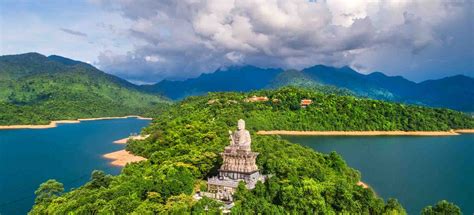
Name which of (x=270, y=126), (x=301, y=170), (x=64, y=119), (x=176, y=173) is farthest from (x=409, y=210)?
(x=64, y=119)

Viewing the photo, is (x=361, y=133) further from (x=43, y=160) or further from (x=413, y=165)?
(x=43, y=160)

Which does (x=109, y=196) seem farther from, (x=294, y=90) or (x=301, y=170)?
(x=294, y=90)

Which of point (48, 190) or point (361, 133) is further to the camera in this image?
point (361, 133)

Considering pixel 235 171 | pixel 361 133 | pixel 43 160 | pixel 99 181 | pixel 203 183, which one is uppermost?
pixel 235 171

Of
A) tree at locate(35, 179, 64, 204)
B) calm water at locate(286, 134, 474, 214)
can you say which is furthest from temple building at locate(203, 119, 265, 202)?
calm water at locate(286, 134, 474, 214)

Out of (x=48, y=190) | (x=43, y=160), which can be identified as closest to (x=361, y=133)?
(x=43, y=160)

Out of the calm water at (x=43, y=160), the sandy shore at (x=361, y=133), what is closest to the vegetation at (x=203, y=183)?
the calm water at (x=43, y=160)

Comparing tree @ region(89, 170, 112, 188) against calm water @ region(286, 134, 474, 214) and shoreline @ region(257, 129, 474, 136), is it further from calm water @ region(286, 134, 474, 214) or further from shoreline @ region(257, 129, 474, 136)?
shoreline @ region(257, 129, 474, 136)
